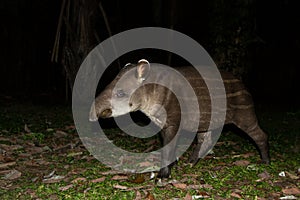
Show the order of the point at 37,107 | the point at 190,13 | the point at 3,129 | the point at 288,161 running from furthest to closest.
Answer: the point at 190,13, the point at 37,107, the point at 3,129, the point at 288,161

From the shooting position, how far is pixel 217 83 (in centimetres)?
518

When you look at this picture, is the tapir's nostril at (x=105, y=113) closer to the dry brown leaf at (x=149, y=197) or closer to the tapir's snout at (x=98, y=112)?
the tapir's snout at (x=98, y=112)

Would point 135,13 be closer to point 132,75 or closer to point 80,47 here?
point 80,47

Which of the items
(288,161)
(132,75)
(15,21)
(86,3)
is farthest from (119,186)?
(15,21)

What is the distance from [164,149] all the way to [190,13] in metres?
7.14

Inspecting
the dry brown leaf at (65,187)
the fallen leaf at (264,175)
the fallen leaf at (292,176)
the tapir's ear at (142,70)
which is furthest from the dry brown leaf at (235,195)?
the dry brown leaf at (65,187)

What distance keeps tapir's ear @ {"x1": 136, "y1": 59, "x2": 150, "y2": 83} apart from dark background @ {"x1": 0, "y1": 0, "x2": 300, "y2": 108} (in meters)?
5.95

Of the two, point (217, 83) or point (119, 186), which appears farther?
point (217, 83)

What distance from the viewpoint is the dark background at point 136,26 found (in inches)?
440

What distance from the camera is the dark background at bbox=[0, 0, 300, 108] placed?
1117 centimetres

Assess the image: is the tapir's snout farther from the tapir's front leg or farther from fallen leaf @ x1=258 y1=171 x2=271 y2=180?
fallen leaf @ x1=258 y1=171 x2=271 y2=180

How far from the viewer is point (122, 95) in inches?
189

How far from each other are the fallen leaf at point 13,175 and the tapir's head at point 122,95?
1.10 m

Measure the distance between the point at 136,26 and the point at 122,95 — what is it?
722 centimetres
